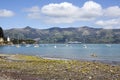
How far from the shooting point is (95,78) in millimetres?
30250

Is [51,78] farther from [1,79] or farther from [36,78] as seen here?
[1,79]

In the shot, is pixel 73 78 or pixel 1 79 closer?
pixel 1 79

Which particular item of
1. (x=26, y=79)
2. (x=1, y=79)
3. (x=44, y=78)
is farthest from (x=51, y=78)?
(x=1, y=79)

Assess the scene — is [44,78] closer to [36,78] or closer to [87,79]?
[36,78]

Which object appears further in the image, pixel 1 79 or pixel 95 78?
pixel 95 78

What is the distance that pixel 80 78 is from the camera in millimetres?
30047

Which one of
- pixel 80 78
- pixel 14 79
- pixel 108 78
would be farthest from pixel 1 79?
pixel 108 78

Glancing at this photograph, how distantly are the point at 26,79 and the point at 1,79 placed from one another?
2.48m

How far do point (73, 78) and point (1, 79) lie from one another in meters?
7.40

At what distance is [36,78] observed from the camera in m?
30.1

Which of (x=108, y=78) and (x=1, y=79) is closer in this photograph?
(x=1, y=79)

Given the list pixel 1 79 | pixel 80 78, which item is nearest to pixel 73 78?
pixel 80 78

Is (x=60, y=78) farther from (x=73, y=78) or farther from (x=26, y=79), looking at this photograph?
(x=26, y=79)

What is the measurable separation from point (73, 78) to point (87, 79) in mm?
1527
